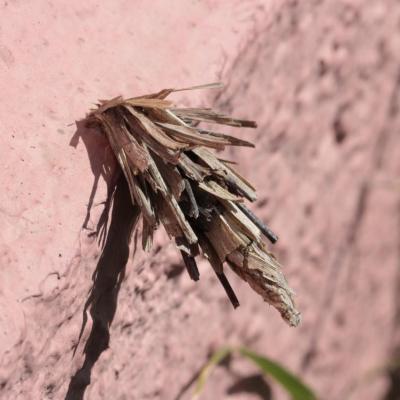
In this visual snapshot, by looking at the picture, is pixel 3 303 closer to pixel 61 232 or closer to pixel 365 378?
pixel 61 232

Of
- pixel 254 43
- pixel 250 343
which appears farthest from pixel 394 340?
pixel 254 43

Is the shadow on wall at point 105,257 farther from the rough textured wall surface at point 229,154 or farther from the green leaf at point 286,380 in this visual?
the green leaf at point 286,380

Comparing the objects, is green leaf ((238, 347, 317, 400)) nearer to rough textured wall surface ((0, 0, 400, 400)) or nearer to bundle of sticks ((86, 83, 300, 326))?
rough textured wall surface ((0, 0, 400, 400))

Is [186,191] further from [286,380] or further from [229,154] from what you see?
[286,380]

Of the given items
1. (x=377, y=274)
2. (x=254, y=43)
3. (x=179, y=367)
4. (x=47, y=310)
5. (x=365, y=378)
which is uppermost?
(x=254, y=43)

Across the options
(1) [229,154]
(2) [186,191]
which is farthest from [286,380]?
(2) [186,191]
